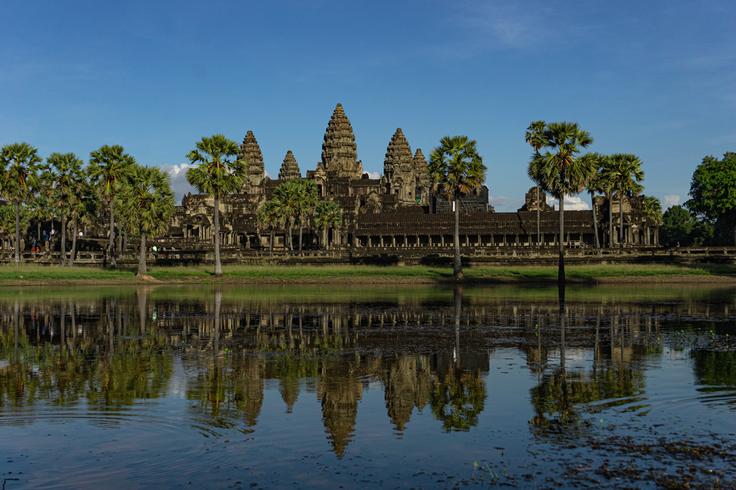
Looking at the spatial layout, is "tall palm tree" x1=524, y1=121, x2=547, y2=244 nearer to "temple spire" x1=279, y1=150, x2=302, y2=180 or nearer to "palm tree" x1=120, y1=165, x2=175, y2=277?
"palm tree" x1=120, y1=165, x2=175, y2=277

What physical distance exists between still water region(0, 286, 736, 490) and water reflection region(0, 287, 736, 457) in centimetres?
9

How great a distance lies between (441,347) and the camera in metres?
25.1

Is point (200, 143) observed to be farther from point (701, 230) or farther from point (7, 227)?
point (701, 230)

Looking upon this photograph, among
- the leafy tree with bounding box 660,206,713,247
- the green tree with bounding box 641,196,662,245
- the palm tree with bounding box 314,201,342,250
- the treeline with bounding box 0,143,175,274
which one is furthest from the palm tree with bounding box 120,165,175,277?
the leafy tree with bounding box 660,206,713,247

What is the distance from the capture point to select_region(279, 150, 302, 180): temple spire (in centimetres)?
19560

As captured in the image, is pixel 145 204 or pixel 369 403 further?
pixel 145 204

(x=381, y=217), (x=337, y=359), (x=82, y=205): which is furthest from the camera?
(x=381, y=217)

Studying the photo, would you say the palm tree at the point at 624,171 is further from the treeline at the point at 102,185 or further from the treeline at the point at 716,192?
the treeline at the point at 102,185

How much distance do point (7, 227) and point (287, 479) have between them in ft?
400

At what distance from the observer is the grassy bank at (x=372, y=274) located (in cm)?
6750

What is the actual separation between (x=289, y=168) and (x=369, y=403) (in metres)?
182

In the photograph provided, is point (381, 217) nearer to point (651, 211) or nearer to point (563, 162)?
point (651, 211)

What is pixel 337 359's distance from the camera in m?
22.6

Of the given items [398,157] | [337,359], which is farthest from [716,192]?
[398,157]
